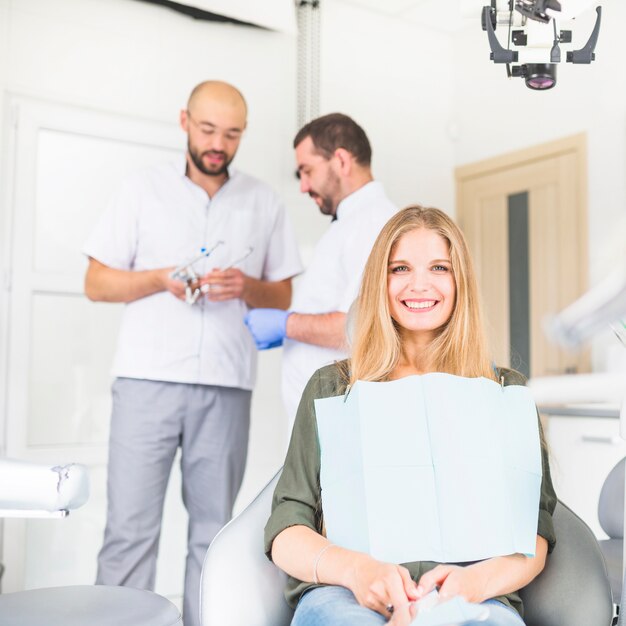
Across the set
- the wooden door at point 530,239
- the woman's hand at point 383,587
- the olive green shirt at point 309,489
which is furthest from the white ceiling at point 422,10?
the woman's hand at point 383,587

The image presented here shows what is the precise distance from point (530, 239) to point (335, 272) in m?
2.09

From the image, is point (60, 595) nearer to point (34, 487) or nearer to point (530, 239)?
point (34, 487)

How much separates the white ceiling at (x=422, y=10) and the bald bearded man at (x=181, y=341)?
1754 millimetres

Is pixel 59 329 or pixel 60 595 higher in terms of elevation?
pixel 59 329

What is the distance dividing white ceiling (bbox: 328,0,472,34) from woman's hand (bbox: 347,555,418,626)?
3.37 metres

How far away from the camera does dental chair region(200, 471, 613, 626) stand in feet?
4.06

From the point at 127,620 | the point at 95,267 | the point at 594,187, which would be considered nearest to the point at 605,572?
the point at 127,620

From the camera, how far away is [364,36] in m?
4.09

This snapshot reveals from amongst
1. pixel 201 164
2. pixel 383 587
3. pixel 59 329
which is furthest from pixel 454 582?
pixel 59 329

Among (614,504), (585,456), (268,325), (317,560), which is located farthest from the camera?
(585,456)

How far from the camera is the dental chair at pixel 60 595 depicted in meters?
1.06

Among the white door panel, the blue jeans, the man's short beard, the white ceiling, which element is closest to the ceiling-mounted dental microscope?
the blue jeans

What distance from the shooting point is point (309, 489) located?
1.37 metres

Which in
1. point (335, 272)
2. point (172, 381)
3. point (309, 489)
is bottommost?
point (309, 489)
